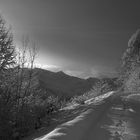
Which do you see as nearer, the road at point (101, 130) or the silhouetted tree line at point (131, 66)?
the road at point (101, 130)

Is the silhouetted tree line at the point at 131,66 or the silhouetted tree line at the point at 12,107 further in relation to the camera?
the silhouetted tree line at the point at 131,66

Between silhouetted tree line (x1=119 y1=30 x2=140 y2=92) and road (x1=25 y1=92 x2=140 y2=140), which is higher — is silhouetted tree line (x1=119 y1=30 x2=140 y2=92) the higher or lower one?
the higher one

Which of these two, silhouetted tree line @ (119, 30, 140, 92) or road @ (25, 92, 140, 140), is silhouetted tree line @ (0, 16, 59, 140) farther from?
silhouetted tree line @ (119, 30, 140, 92)

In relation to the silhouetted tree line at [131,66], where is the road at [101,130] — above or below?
below

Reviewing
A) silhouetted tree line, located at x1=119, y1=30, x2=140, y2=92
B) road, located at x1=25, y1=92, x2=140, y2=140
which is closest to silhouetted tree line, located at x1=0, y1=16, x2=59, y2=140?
road, located at x1=25, y1=92, x2=140, y2=140

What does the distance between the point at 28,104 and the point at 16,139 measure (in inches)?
246

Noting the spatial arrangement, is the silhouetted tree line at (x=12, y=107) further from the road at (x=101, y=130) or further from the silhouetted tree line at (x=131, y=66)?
the silhouetted tree line at (x=131, y=66)

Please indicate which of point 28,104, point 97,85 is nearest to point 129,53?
point 97,85

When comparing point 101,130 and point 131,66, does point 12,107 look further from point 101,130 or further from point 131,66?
point 131,66

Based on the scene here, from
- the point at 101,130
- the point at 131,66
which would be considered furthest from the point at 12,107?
the point at 131,66

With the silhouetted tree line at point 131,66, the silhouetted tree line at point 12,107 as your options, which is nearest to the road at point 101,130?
the silhouetted tree line at point 12,107

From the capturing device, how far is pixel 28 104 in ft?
71.5

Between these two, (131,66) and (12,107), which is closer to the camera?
(12,107)

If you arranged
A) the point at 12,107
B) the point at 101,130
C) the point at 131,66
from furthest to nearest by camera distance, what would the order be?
1. the point at 131,66
2. the point at 12,107
3. the point at 101,130
